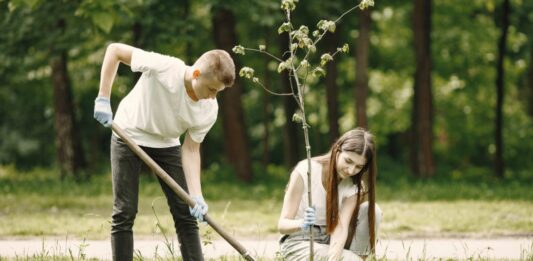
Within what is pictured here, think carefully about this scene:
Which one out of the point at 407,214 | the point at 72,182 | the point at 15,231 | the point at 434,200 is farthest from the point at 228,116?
the point at 15,231

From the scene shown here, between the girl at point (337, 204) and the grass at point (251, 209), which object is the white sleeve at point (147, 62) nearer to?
the girl at point (337, 204)

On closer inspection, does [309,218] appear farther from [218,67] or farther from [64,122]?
[64,122]

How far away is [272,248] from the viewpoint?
727 cm

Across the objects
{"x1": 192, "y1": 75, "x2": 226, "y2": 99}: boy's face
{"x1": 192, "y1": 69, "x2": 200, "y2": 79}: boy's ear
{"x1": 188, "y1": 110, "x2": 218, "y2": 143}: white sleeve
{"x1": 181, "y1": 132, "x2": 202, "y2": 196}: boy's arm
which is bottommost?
{"x1": 181, "y1": 132, "x2": 202, "y2": 196}: boy's arm

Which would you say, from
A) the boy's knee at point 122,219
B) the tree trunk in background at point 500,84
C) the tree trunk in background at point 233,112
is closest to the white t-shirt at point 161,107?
the boy's knee at point 122,219

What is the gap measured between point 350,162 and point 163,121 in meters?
1.16

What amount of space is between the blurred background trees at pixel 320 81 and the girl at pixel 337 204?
4230mm

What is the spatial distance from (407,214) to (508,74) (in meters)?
13.2

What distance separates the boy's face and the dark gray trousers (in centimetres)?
50

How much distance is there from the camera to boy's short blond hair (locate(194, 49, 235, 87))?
479 centimetres

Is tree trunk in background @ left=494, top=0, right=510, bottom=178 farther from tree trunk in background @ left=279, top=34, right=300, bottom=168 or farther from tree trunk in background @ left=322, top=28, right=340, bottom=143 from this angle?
tree trunk in background @ left=279, top=34, right=300, bottom=168

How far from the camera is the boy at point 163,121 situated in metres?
4.96

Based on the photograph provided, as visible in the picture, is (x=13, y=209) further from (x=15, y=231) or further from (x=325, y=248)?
(x=325, y=248)

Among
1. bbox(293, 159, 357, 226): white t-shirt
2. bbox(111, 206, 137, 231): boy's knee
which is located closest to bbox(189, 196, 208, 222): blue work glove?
bbox(111, 206, 137, 231): boy's knee
